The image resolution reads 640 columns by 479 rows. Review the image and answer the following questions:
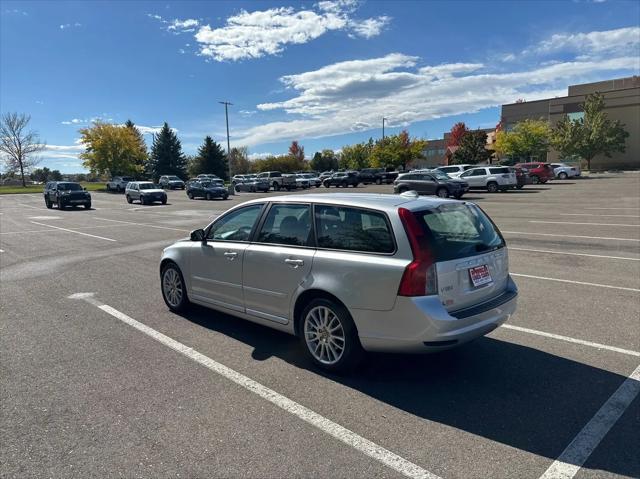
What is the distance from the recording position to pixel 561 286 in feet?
22.2

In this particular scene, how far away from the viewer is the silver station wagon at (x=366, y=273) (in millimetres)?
3475

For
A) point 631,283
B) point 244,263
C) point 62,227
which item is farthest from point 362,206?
point 62,227

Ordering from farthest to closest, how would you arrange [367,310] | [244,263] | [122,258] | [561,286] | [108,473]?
[122,258], [561,286], [244,263], [367,310], [108,473]

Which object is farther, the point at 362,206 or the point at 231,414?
the point at 362,206

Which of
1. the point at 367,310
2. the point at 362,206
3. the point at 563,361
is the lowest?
the point at 563,361

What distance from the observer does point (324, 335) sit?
13.0ft

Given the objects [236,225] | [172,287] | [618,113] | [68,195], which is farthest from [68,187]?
[618,113]

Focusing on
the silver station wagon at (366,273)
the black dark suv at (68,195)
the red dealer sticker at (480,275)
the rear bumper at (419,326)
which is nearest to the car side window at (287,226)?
the silver station wagon at (366,273)

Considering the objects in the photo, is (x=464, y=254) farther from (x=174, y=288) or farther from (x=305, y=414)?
(x=174, y=288)

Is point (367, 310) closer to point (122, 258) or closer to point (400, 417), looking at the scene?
point (400, 417)

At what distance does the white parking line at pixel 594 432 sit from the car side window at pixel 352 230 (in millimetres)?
1797

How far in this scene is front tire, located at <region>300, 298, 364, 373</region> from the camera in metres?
3.77

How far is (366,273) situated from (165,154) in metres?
70.7

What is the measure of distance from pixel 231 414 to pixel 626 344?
3987 mm
